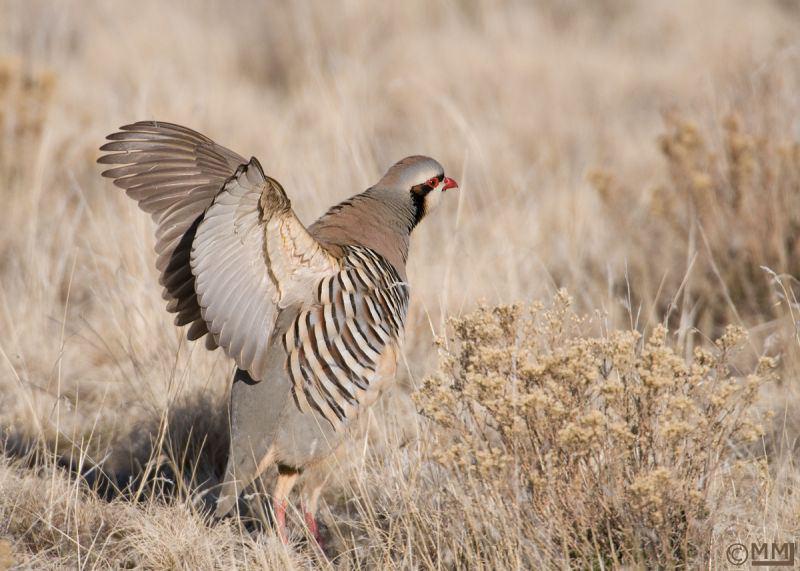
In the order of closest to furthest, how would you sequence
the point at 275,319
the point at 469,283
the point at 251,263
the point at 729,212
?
the point at 251,263 < the point at 275,319 < the point at 469,283 < the point at 729,212

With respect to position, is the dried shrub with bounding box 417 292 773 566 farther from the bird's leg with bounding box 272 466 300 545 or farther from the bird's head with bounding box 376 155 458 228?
the bird's head with bounding box 376 155 458 228

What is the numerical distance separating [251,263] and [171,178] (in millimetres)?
547

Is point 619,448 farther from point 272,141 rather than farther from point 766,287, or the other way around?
point 272,141

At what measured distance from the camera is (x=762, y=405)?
4684mm

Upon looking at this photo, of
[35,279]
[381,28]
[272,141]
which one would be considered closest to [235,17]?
[381,28]

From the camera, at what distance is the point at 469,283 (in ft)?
17.7

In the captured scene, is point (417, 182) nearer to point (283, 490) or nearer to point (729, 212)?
point (283, 490)

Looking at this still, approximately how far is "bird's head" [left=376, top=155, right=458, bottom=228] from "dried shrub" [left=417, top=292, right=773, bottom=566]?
1585 mm
